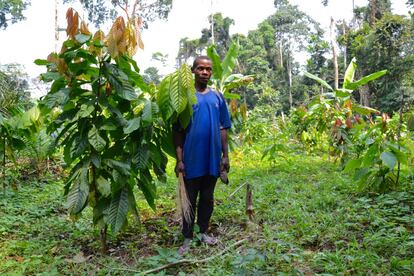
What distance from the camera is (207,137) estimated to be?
8.81ft

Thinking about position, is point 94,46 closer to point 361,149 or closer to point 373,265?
point 373,265

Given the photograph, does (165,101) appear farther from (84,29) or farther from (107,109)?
(84,29)

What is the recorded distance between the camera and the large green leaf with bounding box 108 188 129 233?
2.50 m

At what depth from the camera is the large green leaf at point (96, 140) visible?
96.1 inches

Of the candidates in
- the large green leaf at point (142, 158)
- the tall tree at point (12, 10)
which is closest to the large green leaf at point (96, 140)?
the large green leaf at point (142, 158)

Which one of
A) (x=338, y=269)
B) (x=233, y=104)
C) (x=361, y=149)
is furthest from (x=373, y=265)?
(x=233, y=104)

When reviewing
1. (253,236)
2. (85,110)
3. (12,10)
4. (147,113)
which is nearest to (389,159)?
(253,236)

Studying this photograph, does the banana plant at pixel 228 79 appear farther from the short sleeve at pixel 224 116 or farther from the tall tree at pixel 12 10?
the tall tree at pixel 12 10

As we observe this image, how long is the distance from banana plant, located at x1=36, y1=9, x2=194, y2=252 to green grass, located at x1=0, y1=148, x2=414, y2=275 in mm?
320

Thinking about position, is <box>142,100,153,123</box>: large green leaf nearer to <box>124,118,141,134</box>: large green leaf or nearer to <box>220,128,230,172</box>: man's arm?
<box>124,118,141,134</box>: large green leaf

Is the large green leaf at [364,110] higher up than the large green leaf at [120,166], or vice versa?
the large green leaf at [364,110]

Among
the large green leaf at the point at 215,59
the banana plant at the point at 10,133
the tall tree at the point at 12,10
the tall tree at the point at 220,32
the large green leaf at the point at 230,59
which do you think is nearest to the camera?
the banana plant at the point at 10,133

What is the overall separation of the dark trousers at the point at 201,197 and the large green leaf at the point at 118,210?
420mm

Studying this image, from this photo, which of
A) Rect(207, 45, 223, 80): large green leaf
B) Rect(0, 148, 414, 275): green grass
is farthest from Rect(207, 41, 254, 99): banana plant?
Rect(0, 148, 414, 275): green grass
